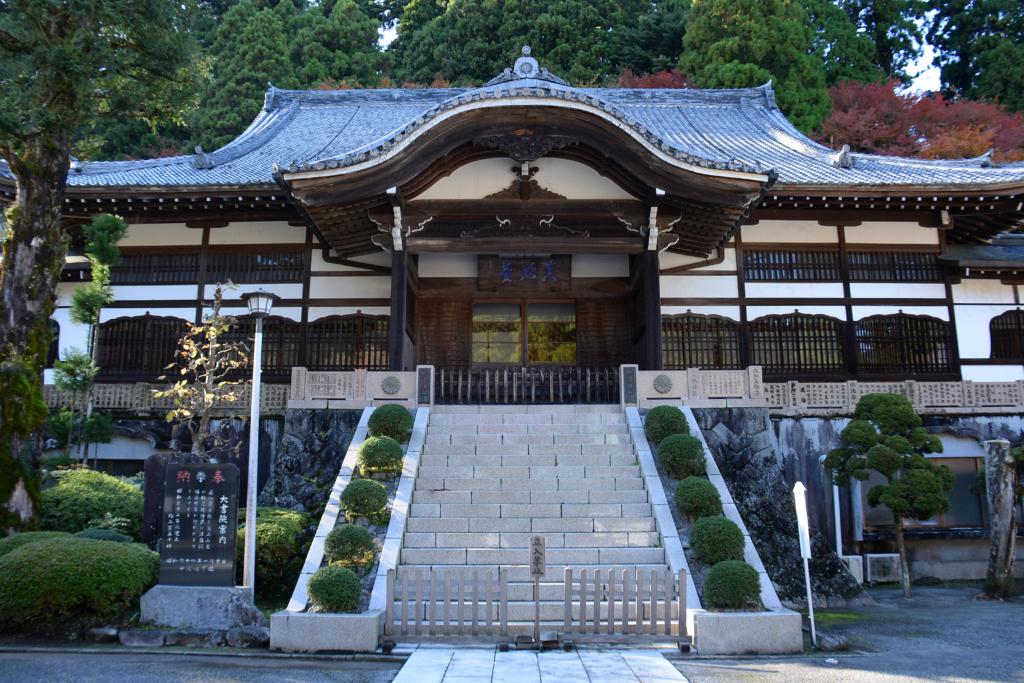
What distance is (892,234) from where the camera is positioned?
17.2 meters

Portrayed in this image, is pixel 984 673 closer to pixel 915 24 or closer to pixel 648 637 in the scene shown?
pixel 648 637

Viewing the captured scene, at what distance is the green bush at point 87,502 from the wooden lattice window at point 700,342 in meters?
11.4

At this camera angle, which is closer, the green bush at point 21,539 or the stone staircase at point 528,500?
the green bush at point 21,539

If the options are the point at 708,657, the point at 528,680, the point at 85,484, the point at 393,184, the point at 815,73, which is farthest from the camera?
the point at 815,73

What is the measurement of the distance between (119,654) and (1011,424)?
54.1 ft

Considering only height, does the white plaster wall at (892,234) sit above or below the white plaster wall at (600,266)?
above

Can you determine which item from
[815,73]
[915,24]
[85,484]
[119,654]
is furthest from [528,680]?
[915,24]

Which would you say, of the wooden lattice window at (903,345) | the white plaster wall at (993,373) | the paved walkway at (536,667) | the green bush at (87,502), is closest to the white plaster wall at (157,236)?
the green bush at (87,502)

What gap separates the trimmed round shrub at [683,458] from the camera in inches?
425

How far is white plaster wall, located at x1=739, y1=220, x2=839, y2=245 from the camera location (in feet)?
56.5

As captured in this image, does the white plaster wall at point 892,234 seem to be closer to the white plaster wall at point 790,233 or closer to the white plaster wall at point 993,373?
the white plaster wall at point 790,233

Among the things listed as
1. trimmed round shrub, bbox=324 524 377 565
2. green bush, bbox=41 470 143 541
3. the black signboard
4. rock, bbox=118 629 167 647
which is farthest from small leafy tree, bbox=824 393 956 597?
green bush, bbox=41 470 143 541

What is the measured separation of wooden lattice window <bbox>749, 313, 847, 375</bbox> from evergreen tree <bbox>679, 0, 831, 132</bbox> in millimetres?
15235

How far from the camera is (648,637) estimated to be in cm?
780
